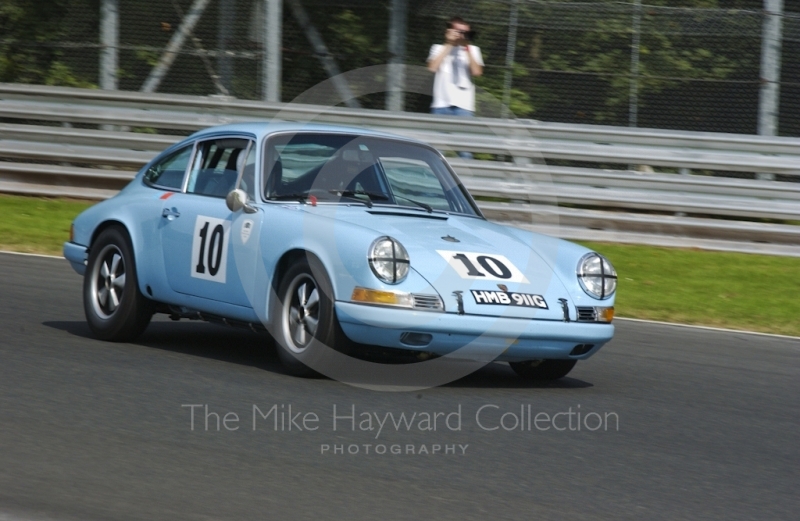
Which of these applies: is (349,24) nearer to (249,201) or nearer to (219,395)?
(249,201)

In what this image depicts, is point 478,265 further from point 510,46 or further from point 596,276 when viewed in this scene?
point 510,46

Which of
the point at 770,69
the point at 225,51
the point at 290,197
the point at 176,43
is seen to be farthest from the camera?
the point at 176,43

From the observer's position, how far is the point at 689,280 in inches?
413

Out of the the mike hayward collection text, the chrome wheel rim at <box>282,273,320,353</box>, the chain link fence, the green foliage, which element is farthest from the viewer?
the green foliage

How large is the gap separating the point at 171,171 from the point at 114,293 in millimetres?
821

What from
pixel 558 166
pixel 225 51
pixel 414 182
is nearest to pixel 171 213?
pixel 414 182

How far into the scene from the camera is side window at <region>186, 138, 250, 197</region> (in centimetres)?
670

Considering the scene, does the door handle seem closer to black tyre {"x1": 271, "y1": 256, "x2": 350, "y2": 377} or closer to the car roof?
the car roof

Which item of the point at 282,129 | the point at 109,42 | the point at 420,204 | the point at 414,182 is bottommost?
the point at 420,204

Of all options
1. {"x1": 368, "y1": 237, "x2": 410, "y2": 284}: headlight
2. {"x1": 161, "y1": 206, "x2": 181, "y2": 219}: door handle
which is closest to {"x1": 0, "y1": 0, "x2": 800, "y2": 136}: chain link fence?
{"x1": 161, "y1": 206, "x2": 181, "y2": 219}: door handle

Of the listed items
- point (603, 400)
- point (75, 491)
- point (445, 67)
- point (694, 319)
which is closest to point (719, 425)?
point (603, 400)

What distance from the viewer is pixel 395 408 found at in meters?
5.48

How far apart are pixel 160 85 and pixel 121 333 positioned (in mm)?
7908

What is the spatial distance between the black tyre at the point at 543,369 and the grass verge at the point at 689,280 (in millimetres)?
2907
